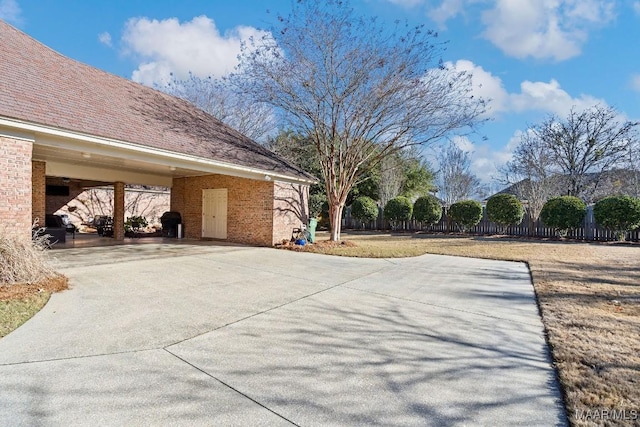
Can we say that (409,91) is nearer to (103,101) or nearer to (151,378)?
(103,101)

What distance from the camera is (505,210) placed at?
18.2 m

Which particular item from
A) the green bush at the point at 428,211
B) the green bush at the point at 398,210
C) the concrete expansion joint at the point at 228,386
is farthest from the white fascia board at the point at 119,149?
the green bush at the point at 428,211

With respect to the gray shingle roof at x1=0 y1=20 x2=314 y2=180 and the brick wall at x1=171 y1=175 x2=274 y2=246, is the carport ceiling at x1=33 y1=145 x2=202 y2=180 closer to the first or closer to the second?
the brick wall at x1=171 y1=175 x2=274 y2=246

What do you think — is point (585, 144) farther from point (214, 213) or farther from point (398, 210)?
point (214, 213)

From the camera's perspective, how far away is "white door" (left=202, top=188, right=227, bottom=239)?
47.0ft

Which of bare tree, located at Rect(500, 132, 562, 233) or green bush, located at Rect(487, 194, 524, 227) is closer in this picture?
green bush, located at Rect(487, 194, 524, 227)

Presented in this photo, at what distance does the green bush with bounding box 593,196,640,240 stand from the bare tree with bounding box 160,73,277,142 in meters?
19.5

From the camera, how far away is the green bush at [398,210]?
21375 millimetres

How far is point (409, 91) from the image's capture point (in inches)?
468

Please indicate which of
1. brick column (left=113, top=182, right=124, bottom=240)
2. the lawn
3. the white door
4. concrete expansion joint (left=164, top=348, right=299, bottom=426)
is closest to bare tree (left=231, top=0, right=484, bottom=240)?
the white door

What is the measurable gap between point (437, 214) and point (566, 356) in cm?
1781

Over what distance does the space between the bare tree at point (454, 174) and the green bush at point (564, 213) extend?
36.6ft

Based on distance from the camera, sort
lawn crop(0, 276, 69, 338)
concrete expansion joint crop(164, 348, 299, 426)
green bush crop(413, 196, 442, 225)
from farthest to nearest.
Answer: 1. green bush crop(413, 196, 442, 225)
2. lawn crop(0, 276, 69, 338)
3. concrete expansion joint crop(164, 348, 299, 426)

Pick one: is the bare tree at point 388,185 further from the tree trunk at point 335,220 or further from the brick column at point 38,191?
the brick column at point 38,191
